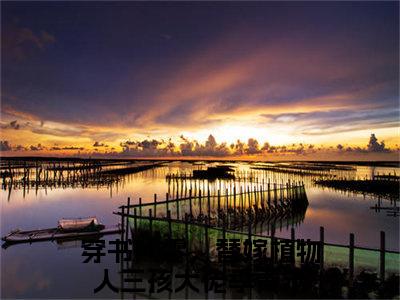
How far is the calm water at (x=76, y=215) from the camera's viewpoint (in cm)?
1279

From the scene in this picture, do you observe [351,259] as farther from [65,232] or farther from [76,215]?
[76,215]

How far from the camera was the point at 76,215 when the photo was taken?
26906mm

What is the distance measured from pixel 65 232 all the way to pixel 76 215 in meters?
8.52

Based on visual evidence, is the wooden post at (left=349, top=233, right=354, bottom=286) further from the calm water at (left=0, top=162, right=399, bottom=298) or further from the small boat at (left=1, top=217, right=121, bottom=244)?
the small boat at (left=1, top=217, right=121, bottom=244)

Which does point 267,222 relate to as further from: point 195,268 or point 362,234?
point 195,268

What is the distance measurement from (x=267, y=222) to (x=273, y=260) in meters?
12.7

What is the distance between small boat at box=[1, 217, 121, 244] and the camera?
1770 cm

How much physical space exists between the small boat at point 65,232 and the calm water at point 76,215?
1.72 ft

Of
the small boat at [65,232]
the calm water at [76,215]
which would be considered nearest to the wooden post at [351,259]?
the calm water at [76,215]

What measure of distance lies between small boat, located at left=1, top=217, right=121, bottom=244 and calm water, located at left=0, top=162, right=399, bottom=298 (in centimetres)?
52

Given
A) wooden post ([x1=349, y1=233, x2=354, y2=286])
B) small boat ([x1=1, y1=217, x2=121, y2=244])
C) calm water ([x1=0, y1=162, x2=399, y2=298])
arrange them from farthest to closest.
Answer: small boat ([x1=1, y1=217, x2=121, y2=244]), calm water ([x1=0, y1=162, x2=399, y2=298]), wooden post ([x1=349, y1=233, x2=354, y2=286])

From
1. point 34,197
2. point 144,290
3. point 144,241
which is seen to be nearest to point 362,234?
point 144,241

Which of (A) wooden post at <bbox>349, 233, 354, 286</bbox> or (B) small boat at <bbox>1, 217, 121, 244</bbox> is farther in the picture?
(B) small boat at <bbox>1, 217, 121, 244</bbox>

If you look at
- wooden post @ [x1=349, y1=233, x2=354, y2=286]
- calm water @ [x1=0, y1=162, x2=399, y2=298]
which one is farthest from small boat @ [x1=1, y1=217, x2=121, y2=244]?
wooden post @ [x1=349, y1=233, x2=354, y2=286]
